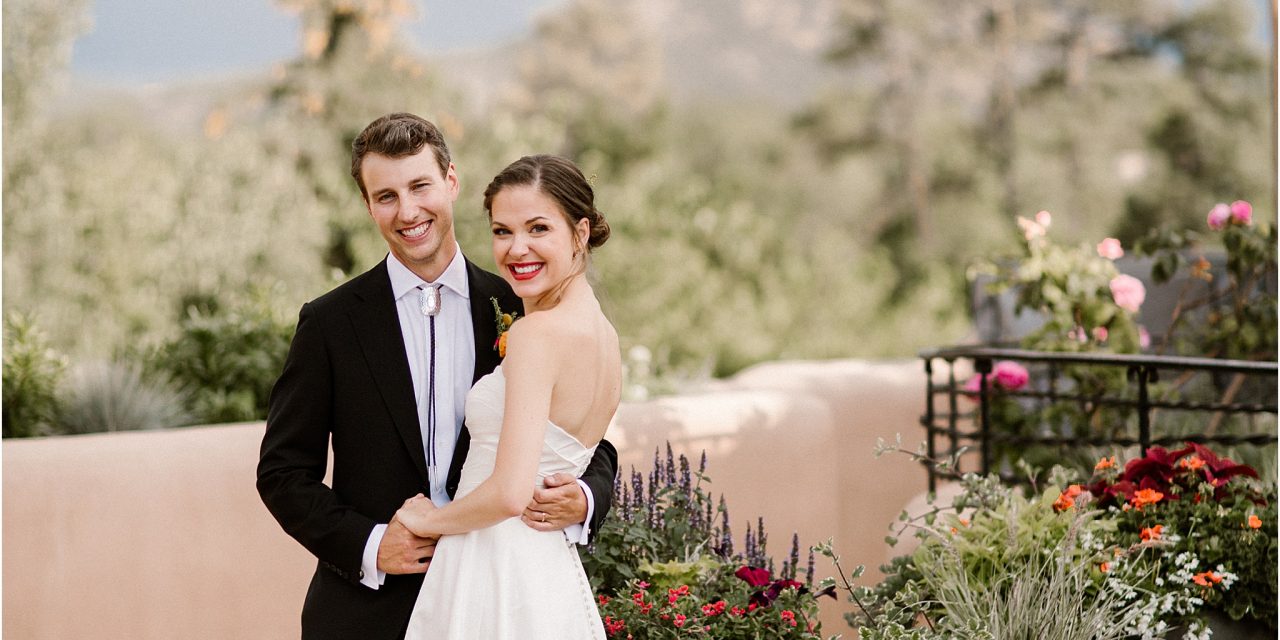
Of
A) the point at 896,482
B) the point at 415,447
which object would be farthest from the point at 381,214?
the point at 896,482

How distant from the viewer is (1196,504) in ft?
12.0

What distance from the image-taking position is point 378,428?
233cm

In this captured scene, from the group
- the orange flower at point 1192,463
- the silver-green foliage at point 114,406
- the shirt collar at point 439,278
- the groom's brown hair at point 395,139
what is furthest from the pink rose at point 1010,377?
the groom's brown hair at point 395,139

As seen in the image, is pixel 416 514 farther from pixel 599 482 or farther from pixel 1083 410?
pixel 1083 410

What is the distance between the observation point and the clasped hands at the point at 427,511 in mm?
2256

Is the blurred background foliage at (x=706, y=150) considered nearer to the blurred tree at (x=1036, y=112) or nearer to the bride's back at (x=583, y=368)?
the blurred tree at (x=1036, y=112)

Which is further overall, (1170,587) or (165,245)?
(165,245)

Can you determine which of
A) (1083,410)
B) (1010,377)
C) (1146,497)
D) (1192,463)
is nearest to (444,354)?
(1146,497)

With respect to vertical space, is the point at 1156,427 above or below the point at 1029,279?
below

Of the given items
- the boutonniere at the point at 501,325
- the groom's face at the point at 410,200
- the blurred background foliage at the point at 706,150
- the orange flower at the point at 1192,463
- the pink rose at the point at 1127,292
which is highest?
the blurred background foliage at the point at 706,150

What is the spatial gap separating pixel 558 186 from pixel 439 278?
1.15 ft

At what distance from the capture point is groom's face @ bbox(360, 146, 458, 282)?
7.63ft

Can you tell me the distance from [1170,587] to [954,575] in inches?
25.9

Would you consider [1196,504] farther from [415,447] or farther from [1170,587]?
[415,447]
